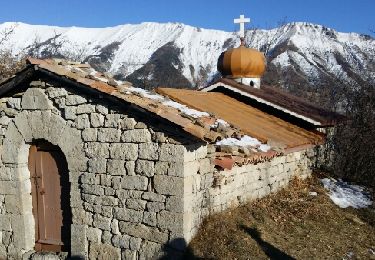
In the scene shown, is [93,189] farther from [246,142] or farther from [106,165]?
[246,142]

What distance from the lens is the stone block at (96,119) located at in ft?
23.6

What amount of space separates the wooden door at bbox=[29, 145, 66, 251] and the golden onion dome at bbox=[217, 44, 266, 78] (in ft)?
25.1

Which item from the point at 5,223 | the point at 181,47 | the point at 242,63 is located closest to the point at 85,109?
the point at 5,223

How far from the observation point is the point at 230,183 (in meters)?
8.07

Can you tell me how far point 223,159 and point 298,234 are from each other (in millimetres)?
2147

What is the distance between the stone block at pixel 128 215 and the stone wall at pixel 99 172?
0.05 ft

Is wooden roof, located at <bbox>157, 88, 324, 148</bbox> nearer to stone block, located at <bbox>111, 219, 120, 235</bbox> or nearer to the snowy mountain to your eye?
stone block, located at <bbox>111, 219, 120, 235</bbox>

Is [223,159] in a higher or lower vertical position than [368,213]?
higher

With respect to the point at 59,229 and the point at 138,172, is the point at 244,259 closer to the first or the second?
the point at 138,172

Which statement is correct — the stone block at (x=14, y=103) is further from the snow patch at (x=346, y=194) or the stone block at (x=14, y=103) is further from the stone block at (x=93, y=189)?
the snow patch at (x=346, y=194)

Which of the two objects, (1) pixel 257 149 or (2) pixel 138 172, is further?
(1) pixel 257 149

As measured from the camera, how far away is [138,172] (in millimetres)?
6945

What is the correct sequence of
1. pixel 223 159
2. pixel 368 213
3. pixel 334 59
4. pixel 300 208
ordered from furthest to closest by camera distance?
pixel 334 59 < pixel 368 213 < pixel 300 208 < pixel 223 159

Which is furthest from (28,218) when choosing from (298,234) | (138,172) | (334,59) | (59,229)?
(334,59)
